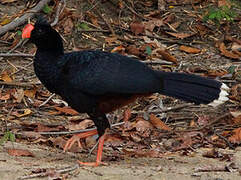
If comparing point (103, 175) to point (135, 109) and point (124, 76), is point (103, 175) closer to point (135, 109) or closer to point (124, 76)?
point (124, 76)

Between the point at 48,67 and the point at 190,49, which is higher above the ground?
the point at 190,49

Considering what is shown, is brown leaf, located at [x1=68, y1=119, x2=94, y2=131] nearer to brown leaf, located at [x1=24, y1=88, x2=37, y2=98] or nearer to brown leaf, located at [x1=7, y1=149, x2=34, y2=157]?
brown leaf, located at [x1=24, y1=88, x2=37, y2=98]

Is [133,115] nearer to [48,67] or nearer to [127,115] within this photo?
[127,115]

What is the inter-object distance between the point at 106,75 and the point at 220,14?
3.28 m

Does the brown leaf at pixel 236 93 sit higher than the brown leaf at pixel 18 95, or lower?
higher

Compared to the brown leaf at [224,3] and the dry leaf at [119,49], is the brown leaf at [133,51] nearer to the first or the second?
the dry leaf at [119,49]

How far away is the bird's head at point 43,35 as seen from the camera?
5188 mm

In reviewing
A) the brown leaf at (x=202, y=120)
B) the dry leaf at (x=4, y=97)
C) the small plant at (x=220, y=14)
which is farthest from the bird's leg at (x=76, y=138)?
the small plant at (x=220, y=14)

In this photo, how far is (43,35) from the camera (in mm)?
5184

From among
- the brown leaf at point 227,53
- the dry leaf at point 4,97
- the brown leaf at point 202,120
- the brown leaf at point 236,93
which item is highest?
the brown leaf at point 227,53

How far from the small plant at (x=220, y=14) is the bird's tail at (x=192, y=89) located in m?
2.73

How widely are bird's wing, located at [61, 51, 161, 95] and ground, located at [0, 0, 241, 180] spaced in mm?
656

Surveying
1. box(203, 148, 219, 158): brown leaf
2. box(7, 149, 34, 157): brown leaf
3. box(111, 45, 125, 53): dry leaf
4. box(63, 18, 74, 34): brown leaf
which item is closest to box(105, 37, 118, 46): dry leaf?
box(111, 45, 125, 53): dry leaf

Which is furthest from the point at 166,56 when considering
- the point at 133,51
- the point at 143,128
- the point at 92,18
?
the point at 143,128
